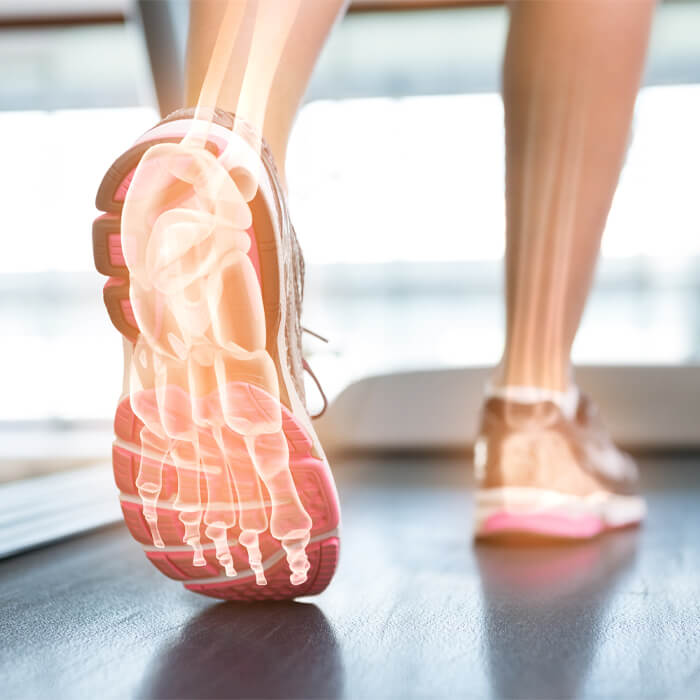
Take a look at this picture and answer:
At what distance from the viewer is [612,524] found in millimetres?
1002

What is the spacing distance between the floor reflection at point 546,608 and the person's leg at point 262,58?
369 millimetres

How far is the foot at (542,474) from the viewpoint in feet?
3.05

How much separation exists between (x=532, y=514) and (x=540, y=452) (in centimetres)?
7

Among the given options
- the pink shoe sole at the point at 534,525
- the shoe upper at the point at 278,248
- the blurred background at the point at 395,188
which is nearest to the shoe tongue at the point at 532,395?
the pink shoe sole at the point at 534,525

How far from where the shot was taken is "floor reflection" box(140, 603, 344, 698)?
48cm

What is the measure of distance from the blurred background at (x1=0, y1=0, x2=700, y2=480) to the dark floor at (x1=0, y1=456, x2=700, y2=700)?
4485mm

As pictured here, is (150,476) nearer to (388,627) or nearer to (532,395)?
(388,627)

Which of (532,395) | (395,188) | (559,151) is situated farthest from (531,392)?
(395,188)

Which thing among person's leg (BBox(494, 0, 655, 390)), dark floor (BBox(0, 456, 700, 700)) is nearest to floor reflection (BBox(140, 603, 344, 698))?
dark floor (BBox(0, 456, 700, 700))

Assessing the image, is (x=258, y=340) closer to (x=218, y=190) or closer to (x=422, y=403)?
(x=218, y=190)

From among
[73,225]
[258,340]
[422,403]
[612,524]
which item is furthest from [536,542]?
[73,225]

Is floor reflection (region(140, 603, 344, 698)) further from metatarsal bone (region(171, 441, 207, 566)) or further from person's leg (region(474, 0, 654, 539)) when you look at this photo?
person's leg (region(474, 0, 654, 539))

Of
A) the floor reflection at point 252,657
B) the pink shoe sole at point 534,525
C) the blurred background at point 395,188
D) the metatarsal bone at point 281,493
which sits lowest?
the blurred background at point 395,188

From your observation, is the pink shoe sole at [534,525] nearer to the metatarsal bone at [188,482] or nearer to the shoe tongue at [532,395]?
the shoe tongue at [532,395]
